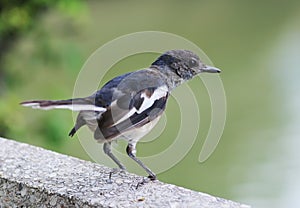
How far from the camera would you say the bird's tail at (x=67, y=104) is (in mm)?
2173

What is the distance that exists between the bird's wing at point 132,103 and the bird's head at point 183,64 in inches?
3.5

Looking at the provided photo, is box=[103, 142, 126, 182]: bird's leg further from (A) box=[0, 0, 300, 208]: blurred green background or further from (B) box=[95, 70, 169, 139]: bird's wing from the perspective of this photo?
(A) box=[0, 0, 300, 208]: blurred green background

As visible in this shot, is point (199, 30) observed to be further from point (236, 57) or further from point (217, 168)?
point (217, 168)

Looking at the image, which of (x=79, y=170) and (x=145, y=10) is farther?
(x=145, y=10)

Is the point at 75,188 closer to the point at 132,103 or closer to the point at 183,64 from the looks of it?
the point at 132,103

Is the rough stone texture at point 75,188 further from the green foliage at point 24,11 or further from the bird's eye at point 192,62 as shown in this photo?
the green foliage at point 24,11

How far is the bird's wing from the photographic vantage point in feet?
7.43

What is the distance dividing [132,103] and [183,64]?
0.28 metres

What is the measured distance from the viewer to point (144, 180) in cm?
229

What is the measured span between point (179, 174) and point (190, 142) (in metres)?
4.50

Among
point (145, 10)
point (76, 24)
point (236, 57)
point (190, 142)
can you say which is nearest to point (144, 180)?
point (190, 142)

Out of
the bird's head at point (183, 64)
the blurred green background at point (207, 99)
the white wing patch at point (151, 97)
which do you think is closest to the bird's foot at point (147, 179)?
the white wing patch at point (151, 97)

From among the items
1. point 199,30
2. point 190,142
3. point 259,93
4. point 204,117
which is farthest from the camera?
point 199,30

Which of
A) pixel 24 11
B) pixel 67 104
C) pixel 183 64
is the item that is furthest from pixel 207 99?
pixel 67 104
